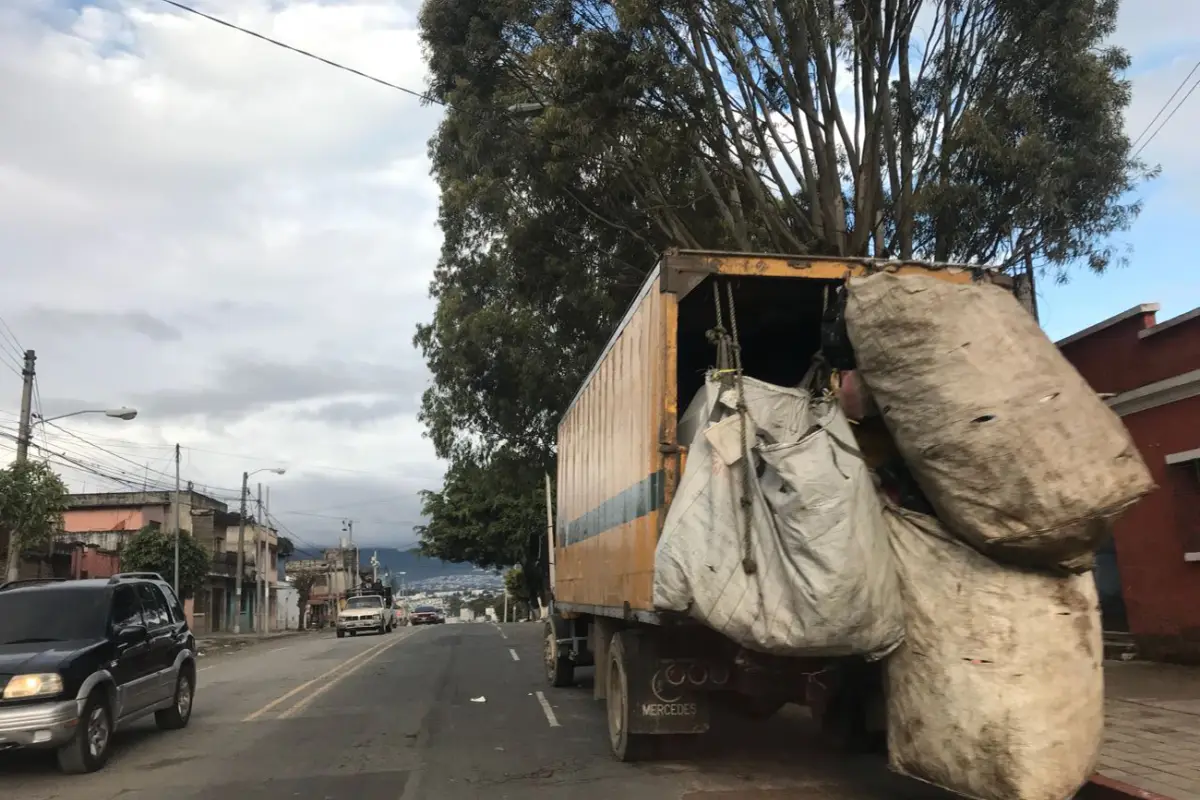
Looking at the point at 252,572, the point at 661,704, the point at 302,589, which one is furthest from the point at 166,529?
the point at 661,704

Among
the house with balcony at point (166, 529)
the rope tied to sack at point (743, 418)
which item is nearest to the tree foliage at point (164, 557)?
the house with balcony at point (166, 529)

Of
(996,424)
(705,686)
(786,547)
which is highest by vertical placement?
(996,424)

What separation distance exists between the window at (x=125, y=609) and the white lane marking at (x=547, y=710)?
424 centimetres

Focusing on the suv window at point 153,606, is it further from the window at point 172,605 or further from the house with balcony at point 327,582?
the house with balcony at point 327,582

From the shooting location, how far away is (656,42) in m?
12.6

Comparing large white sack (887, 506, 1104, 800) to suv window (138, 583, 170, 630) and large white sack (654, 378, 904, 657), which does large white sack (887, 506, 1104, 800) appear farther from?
suv window (138, 583, 170, 630)

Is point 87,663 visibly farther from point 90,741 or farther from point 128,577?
point 128,577

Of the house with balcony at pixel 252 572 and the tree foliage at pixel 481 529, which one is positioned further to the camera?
the house with balcony at pixel 252 572

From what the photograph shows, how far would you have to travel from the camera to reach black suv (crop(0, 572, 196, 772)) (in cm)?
762

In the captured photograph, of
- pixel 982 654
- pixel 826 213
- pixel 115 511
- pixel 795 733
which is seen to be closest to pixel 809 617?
pixel 982 654

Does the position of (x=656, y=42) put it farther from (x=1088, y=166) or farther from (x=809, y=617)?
(x=809, y=617)

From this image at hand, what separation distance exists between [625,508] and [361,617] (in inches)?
1382

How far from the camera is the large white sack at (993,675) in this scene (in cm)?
484

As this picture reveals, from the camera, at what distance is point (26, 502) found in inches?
765
